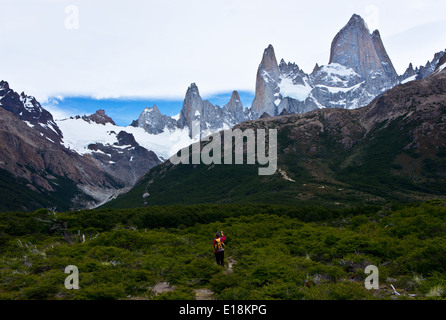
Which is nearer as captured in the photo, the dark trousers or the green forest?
the green forest

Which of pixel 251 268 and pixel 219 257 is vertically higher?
pixel 219 257

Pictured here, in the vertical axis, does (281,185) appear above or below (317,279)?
above

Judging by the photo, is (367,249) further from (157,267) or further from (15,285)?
(15,285)

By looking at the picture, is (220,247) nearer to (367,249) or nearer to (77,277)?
(77,277)

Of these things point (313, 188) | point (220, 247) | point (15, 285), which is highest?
point (313, 188)

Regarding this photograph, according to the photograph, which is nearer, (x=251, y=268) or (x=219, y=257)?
(x=251, y=268)

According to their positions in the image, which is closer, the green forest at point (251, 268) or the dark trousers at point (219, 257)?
the green forest at point (251, 268)

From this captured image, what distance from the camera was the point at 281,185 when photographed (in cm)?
19475

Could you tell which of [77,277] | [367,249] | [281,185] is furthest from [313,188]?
[77,277]

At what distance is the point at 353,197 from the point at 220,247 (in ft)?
479
